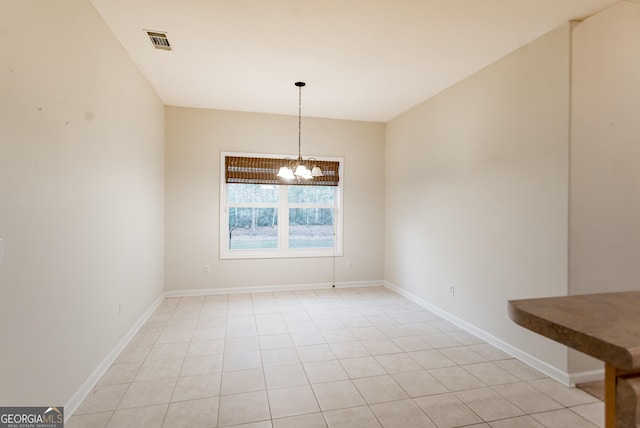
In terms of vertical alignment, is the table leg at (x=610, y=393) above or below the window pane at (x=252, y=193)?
below

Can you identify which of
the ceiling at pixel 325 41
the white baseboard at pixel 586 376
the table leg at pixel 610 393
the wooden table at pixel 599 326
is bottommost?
the white baseboard at pixel 586 376

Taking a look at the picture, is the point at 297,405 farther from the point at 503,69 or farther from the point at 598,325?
the point at 503,69

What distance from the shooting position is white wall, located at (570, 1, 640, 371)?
2395mm

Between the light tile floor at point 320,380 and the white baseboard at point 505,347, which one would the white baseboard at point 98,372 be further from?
the white baseboard at point 505,347

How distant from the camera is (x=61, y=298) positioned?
1.97 m

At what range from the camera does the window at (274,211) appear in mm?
4918

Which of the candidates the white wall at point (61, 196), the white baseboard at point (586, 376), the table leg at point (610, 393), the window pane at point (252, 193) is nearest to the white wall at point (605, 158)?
the white baseboard at point (586, 376)

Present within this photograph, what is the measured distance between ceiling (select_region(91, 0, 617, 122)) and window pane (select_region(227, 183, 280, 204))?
1.42 meters

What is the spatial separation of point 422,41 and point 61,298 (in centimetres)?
332

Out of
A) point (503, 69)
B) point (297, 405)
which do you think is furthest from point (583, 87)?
point (297, 405)

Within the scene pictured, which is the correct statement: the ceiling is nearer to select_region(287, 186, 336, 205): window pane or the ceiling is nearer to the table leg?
select_region(287, 186, 336, 205): window pane

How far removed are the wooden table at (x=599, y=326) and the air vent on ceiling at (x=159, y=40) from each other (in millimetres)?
3199

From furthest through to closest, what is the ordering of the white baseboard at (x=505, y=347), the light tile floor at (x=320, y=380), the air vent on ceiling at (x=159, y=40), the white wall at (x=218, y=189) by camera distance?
the white wall at (x=218, y=189), the air vent on ceiling at (x=159, y=40), the white baseboard at (x=505, y=347), the light tile floor at (x=320, y=380)

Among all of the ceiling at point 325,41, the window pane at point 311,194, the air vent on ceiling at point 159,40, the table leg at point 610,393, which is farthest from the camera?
the window pane at point 311,194
